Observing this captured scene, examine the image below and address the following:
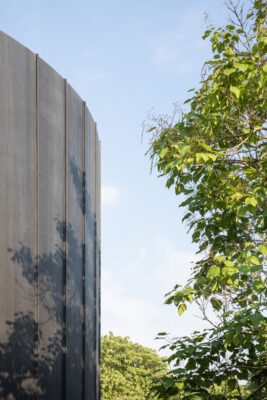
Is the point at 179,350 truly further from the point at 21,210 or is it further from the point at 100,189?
the point at 100,189

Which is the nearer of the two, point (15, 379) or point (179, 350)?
point (179, 350)

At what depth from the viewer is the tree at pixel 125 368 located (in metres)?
45.6

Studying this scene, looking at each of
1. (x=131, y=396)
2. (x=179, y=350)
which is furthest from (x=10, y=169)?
(x=131, y=396)

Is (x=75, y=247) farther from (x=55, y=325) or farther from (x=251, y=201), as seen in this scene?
(x=251, y=201)

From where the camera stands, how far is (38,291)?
16.6m

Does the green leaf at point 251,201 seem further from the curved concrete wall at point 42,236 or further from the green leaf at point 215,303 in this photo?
the curved concrete wall at point 42,236

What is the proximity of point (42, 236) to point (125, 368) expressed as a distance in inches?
1316

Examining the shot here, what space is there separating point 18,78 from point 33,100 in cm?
82

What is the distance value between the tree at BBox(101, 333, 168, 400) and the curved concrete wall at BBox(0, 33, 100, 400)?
1007 inches

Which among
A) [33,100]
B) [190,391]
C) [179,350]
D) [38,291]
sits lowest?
[190,391]

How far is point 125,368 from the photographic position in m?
48.2

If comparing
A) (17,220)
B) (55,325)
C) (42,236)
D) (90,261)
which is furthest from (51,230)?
(90,261)

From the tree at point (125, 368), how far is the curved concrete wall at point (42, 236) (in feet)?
83.9

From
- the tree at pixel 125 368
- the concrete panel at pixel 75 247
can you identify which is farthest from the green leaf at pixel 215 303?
the tree at pixel 125 368
